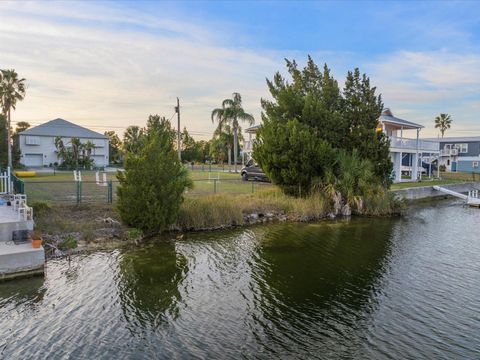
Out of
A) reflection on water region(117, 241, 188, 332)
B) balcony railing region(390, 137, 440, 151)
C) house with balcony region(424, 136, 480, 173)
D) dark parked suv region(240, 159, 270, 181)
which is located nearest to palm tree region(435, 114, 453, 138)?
house with balcony region(424, 136, 480, 173)

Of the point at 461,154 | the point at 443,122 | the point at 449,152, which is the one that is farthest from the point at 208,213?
the point at 443,122

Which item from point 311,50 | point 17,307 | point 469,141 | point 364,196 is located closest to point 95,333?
point 17,307

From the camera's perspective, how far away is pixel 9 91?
37844 mm

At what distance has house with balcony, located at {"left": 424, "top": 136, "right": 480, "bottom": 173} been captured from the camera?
179ft

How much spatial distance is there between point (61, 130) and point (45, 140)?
315 cm

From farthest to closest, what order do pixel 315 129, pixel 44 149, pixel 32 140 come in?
pixel 44 149 < pixel 32 140 < pixel 315 129

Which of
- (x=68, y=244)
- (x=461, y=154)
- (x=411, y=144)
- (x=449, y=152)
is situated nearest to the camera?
(x=68, y=244)

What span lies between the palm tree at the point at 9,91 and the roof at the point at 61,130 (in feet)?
45.5

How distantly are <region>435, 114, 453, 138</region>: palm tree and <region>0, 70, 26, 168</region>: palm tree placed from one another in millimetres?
74905

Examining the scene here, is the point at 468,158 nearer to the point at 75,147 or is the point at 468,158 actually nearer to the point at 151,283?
the point at 75,147

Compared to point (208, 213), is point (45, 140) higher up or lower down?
higher up

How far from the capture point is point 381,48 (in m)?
22.2

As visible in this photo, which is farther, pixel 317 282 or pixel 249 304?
pixel 317 282

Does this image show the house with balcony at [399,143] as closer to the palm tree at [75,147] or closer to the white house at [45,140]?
the palm tree at [75,147]
